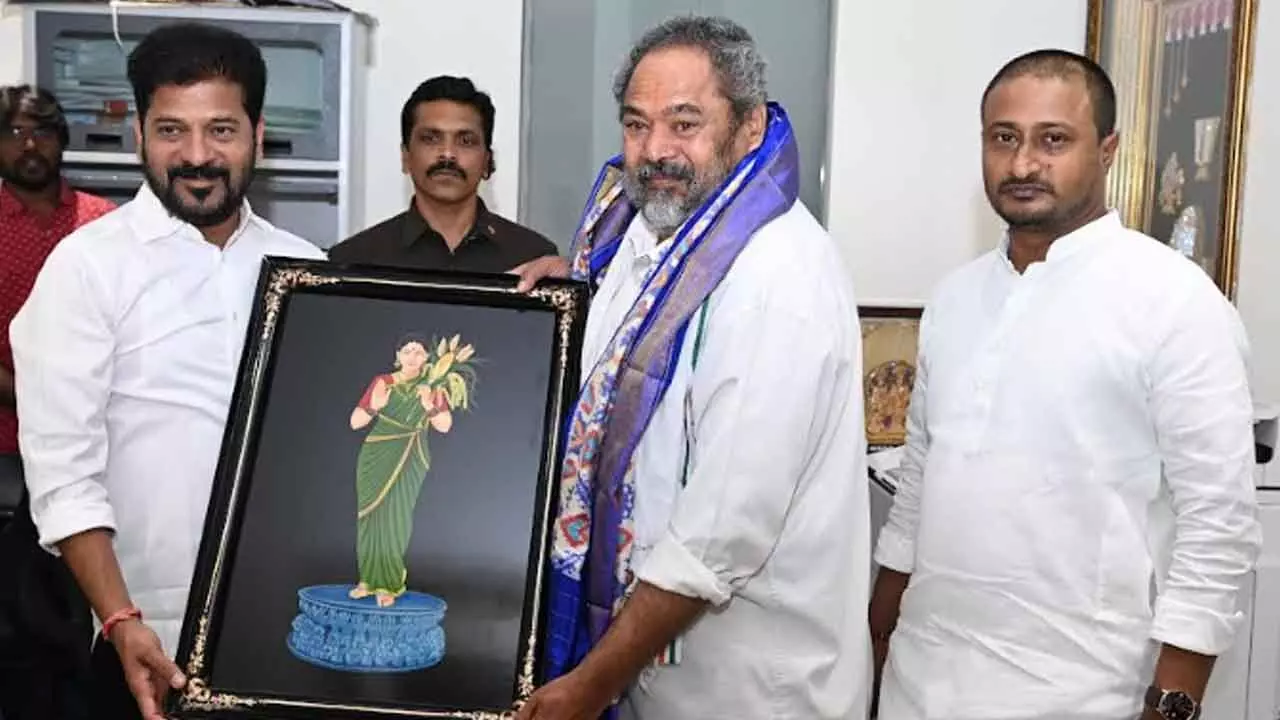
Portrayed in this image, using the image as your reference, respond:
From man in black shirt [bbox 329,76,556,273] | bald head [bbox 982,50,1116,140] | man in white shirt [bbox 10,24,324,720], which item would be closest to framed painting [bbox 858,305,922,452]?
man in black shirt [bbox 329,76,556,273]

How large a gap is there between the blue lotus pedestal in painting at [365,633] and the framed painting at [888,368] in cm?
235

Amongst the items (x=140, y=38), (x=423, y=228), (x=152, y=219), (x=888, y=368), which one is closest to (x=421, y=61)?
(x=140, y=38)

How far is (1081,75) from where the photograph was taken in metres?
2.06

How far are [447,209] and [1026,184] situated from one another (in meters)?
1.67

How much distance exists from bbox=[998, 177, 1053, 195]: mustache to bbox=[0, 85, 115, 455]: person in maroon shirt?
2.49m

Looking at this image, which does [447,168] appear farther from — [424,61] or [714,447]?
[714,447]

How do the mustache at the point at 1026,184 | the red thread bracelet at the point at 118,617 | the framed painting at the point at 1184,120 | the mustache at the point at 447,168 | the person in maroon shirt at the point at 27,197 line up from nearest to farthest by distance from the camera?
the red thread bracelet at the point at 118,617, the mustache at the point at 1026,184, the framed painting at the point at 1184,120, the mustache at the point at 447,168, the person in maroon shirt at the point at 27,197

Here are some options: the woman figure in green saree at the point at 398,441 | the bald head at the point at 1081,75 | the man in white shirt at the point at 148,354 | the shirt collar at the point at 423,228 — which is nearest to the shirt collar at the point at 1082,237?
the bald head at the point at 1081,75

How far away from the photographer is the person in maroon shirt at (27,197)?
357 centimetres

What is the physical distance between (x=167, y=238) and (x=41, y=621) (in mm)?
659

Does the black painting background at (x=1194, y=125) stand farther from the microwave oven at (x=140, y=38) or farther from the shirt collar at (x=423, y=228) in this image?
the microwave oven at (x=140, y=38)

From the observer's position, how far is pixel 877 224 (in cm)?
421

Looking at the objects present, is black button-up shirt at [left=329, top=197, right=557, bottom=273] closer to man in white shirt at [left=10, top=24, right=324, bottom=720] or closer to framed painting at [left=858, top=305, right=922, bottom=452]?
framed painting at [left=858, top=305, right=922, bottom=452]

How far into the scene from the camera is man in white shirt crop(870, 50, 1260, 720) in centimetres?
189
